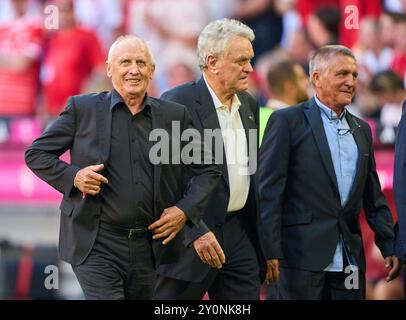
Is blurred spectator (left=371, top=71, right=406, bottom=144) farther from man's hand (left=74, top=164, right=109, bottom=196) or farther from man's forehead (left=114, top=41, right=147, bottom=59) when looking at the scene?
man's hand (left=74, top=164, right=109, bottom=196)

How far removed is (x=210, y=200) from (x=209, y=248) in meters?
Result: 0.36

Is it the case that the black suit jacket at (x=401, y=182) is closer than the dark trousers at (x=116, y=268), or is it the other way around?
the dark trousers at (x=116, y=268)

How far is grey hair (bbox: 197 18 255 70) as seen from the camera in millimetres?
5074

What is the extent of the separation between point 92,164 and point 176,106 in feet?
1.61

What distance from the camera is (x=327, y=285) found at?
199 inches

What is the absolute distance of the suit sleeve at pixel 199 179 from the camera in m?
4.52

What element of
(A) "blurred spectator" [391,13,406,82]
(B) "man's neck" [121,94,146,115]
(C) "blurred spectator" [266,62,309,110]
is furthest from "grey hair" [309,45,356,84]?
(A) "blurred spectator" [391,13,406,82]

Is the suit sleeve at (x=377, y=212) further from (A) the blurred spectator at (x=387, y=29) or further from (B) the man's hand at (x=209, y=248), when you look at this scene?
(A) the blurred spectator at (x=387, y=29)

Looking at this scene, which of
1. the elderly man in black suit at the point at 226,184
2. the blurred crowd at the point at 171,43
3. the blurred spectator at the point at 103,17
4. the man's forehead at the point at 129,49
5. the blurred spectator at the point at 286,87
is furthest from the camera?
the blurred spectator at the point at 103,17

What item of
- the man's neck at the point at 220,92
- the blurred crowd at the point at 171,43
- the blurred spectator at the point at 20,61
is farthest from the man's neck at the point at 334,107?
the blurred spectator at the point at 20,61

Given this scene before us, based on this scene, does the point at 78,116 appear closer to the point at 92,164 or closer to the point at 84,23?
the point at 92,164

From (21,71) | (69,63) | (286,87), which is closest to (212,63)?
(286,87)

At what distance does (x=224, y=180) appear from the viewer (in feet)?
16.3

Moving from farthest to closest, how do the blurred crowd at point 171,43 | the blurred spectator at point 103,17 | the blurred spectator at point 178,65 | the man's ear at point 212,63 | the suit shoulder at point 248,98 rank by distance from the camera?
the blurred spectator at point 103,17, the blurred spectator at point 178,65, the blurred crowd at point 171,43, the suit shoulder at point 248,98, the man's ear at point 212,63
